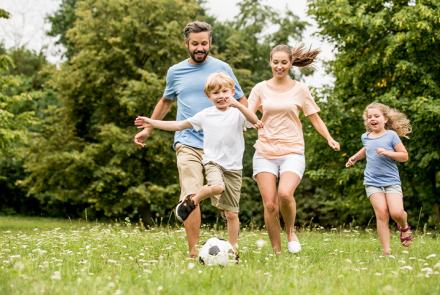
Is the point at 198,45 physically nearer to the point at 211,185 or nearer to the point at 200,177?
the point at 200,177

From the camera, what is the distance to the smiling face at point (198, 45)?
7031mm

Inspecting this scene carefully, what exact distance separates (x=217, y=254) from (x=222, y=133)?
1.49 metres

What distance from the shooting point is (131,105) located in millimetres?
25578

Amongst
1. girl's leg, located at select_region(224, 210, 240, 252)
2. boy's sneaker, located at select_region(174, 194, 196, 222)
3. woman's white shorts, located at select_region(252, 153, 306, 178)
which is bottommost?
girl's leg, located at select_region(224, 210, 240, 252)

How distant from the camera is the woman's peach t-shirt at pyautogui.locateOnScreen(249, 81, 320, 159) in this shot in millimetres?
7125

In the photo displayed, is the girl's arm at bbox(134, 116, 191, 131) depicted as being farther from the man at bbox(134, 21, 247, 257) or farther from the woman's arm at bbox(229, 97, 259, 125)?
the woman's arm at bbox(229, 97, 259, 125)

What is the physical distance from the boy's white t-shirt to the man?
0.21m

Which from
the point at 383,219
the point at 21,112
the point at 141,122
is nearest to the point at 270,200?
the point at 383,219

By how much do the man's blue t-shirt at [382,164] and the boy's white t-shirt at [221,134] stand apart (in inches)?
74.3

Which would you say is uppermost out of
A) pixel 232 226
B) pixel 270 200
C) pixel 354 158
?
pixel 354 158

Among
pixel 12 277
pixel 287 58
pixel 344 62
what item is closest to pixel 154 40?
pixel 344 62

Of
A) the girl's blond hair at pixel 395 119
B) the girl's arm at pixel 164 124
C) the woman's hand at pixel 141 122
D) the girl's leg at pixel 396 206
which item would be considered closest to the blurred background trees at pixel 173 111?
the girl's blond hair at pixel 395 119

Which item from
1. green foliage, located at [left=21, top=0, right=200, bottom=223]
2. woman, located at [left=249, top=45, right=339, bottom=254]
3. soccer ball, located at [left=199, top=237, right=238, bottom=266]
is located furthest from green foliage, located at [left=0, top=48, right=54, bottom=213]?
soccer ball, located at [left=199, top=237, right=238, bottom=266]

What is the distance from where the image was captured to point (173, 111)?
89.6 ft
